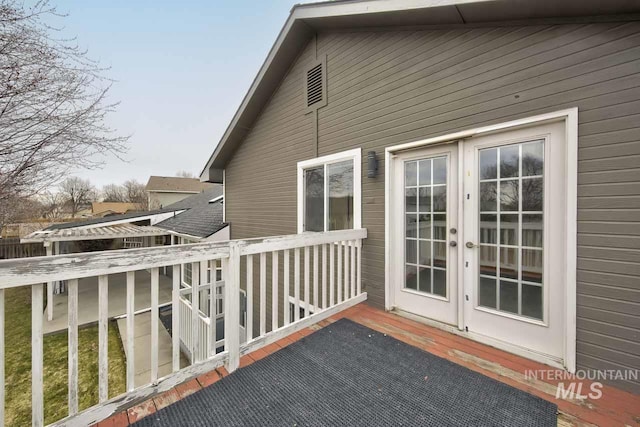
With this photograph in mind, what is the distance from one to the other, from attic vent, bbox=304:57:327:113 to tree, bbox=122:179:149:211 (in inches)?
1337

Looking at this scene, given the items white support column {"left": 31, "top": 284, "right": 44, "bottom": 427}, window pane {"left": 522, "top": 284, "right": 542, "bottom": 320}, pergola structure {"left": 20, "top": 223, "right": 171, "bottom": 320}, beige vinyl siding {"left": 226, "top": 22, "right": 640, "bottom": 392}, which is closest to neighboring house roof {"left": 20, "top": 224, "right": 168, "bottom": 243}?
pergola structure {"left": 20, "top": 223, "right": 171, "bottom": 320}

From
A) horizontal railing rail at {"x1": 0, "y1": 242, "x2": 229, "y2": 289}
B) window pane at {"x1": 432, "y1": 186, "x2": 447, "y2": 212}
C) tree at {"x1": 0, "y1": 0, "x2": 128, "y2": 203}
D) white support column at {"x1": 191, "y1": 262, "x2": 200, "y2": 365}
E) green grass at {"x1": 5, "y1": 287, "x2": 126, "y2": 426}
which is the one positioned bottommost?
green grass at {"x1": 5, "y1": 287, "x2": 126, "y2": 426}

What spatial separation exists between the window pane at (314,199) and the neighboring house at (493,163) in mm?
116

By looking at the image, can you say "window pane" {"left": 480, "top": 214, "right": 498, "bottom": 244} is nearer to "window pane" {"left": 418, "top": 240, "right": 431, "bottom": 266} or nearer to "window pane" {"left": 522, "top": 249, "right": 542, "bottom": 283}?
"window pane" {"left": 522, "top": 249, "right": 542, "bottom": 283}

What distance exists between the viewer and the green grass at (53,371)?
13.7 ft

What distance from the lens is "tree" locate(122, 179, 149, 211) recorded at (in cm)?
3212

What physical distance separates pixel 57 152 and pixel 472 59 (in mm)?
5482

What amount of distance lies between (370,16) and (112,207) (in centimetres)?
3852

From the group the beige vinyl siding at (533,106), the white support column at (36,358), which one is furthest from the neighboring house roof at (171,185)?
the white support column at (36,358)

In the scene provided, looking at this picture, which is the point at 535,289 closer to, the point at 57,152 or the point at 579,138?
the point at 579,138

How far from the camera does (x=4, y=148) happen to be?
3.34 m

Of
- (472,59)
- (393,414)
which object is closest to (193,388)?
(393,414)

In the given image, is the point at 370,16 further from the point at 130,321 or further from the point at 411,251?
the point at 130,321

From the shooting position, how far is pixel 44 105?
3.43m
